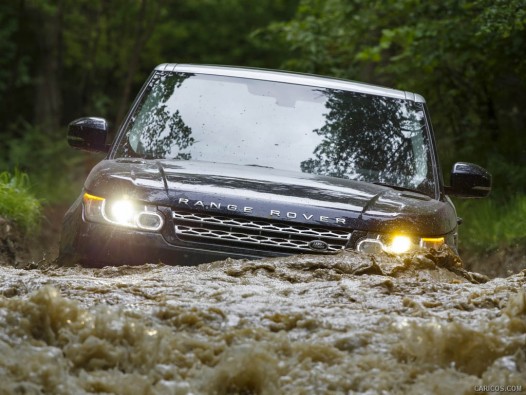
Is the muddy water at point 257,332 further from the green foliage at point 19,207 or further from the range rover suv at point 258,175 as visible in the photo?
the green foliage at point 19,207

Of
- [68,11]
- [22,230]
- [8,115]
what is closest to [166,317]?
[22,230]

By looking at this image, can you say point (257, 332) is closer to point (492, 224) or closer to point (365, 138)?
point (365, 138)

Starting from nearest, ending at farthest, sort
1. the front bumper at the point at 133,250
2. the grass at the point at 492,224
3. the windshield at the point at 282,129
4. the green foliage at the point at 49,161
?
the front bumper at the point at 133,250
the windshield at the point at 282,129
the grass at the point at 492,224
the green foliage at the point at 49,161

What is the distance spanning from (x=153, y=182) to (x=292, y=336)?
5.55 ft

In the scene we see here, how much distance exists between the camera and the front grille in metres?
6.30

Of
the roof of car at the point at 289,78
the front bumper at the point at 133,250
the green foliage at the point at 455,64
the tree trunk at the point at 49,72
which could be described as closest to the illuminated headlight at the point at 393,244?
the front bumper at the point at 133,250

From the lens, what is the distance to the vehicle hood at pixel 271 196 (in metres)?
6.30

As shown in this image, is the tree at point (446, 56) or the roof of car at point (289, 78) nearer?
the roof of car at point (289, 78)

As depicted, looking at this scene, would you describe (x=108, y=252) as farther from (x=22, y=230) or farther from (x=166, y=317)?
(x=22, y=230)

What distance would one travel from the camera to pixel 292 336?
5.08 m

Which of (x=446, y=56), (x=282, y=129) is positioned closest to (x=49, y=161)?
(x=446, y=56)

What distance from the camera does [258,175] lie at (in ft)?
22.3

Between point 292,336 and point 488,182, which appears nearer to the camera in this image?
point 292,336

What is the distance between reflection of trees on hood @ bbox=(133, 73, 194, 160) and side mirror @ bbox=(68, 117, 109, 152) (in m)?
0.24
